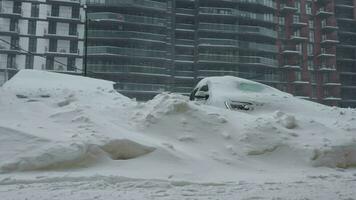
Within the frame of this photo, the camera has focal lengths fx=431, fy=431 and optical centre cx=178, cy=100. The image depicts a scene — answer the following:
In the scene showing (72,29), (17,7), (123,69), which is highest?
(17,7)

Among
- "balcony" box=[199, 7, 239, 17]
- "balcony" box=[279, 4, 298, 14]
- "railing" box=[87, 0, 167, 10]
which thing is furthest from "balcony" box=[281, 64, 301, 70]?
"railing" box=[87, 0, 167, 10]

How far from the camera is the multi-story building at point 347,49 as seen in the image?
74.8 metres

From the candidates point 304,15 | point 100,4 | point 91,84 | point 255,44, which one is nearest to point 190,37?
point 255,44

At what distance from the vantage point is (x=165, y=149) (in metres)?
8.03

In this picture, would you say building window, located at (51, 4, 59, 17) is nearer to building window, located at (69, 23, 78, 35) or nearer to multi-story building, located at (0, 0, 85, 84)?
multi-story building, located at (0, 0, 85, 84)

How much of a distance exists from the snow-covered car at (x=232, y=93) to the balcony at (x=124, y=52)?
4531 centimetres

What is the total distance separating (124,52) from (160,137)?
5038 cm

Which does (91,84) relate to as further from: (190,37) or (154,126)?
(190,37)

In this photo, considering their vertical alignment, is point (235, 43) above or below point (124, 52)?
above

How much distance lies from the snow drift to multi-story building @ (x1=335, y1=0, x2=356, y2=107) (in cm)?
6881

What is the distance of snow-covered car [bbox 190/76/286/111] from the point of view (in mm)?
10930

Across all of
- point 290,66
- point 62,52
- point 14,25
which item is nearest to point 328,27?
point 290,66

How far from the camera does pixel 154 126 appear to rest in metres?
8.95

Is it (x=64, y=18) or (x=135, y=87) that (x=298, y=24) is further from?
(x=64, y=18)
